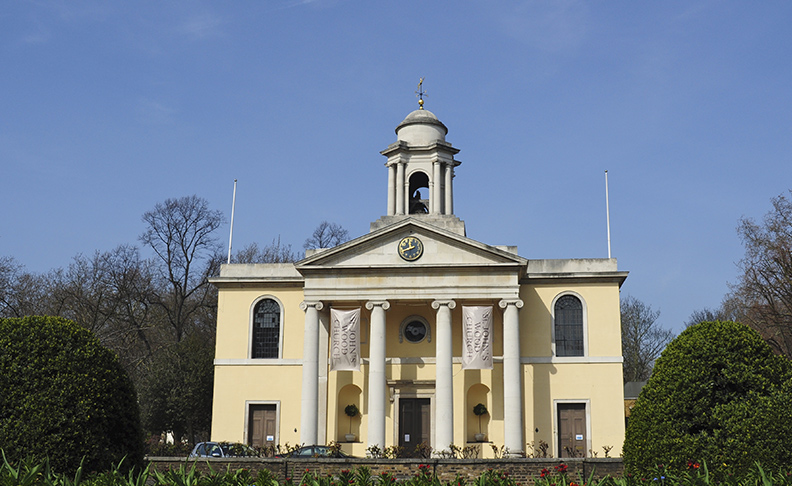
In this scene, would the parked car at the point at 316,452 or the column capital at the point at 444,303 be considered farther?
the column capital at the point at 444,303

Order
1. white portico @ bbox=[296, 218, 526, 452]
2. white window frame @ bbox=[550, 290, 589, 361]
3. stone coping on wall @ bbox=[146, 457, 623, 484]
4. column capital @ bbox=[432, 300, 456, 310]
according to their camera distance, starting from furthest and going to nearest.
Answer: white window frame @ bbox=[550, 290, 589, 361] → column capital @ bbox=[432, 300, 456, 310] → white portico @ bbox=[296, 218, 526, 452] → stone coping on wall @ bbox=[146, 457, 623, 484]

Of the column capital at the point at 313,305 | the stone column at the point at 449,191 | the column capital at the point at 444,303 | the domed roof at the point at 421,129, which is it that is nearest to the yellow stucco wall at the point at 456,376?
the column capital at the point at 444,303

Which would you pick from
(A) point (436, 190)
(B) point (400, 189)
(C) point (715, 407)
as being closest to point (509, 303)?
(A) point (436, 190)

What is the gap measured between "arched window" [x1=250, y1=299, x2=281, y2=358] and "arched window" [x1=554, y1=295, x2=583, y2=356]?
11.7 metres

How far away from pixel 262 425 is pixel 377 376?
5.90 metres

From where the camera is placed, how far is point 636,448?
47.4 ft

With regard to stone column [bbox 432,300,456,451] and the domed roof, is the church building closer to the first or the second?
stone column [bbox 432,300,456,451]

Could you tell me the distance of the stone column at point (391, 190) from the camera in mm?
36812

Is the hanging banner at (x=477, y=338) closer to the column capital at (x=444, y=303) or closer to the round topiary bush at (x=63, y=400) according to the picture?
the column capital at (x=444, y=303)

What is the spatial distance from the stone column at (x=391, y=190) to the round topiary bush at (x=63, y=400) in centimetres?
2315

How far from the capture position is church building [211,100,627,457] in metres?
32.0

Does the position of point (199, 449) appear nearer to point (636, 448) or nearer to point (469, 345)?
point (469, 345)

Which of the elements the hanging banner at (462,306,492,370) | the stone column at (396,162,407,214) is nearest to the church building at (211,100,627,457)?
the hanging banner at (462,306,492,370)

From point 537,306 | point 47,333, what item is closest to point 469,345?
point 537,306
